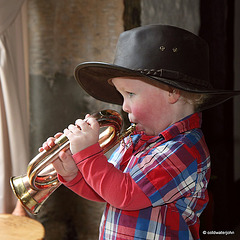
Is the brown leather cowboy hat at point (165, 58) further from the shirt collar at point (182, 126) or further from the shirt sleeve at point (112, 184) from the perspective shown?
the shirt sleeve at point (112, 184)

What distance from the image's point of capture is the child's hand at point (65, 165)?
976 millimetres

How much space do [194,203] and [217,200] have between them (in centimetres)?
92

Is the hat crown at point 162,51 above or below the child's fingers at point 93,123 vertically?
above

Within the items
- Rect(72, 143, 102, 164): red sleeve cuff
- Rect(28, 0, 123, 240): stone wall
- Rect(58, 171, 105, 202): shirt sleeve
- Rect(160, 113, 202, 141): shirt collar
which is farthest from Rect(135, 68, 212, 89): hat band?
Rect(28, 0, 123, 240): stone wall

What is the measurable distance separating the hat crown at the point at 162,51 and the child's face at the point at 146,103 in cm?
5

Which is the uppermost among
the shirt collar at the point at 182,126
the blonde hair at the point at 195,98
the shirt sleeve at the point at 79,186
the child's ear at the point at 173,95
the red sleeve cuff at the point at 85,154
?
the child's ear at the point at 173,95

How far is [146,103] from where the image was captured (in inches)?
37.8

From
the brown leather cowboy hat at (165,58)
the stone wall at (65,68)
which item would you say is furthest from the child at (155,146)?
the stone wall at (65,68)

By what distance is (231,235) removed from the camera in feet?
5.98

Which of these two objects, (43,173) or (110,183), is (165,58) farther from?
(43,173)

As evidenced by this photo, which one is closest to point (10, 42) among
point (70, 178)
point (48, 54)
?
point (48, 54)

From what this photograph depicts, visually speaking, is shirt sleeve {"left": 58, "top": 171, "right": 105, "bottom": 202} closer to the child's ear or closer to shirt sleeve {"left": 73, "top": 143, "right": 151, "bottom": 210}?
shirt sleeve {"left": 73, "top": 143, "right": 151, "bottom": 210}

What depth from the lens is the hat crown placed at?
0.93m

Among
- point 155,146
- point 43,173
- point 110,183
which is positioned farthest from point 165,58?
point 43,173
